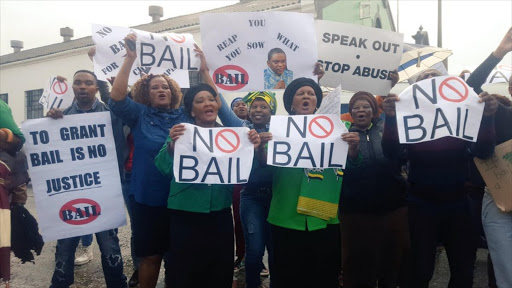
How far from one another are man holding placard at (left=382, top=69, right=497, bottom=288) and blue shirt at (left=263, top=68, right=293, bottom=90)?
4.01 ft

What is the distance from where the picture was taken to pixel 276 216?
9.14 ft

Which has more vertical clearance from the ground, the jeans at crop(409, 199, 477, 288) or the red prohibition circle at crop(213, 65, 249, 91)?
the red prohibition circle at crop(213, 65, 249, 91)

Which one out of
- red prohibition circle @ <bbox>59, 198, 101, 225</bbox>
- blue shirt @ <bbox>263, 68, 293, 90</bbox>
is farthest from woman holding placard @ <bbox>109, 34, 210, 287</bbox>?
blue shirt @ <bbox>263, 68, 293, 90</bbox>

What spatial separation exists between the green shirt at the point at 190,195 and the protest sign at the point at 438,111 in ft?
4.33

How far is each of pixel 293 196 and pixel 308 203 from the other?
0.38 ft

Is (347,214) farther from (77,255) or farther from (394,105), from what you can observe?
(77,255)

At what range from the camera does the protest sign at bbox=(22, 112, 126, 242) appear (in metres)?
3.33

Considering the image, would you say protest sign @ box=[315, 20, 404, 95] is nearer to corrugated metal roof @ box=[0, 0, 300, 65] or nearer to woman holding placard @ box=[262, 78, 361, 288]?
woman holding placard @ box=[262, 78, 361, 288]

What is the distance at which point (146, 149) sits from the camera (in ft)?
9.69

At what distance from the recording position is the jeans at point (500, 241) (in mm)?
2746

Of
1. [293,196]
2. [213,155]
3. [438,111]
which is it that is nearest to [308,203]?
[293,196]

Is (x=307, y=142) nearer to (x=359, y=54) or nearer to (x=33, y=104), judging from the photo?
(x=359, y=54)

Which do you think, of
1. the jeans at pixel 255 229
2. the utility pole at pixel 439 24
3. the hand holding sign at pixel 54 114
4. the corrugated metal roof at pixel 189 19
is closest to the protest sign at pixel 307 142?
the jeans at pixel 255 229

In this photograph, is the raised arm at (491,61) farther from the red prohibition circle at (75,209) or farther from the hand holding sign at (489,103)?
the red prohibition circle at (75,209)
